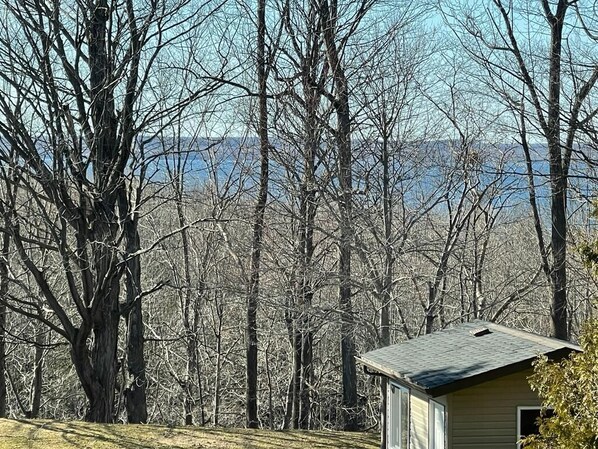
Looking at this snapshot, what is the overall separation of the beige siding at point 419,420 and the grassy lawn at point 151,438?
1.64m

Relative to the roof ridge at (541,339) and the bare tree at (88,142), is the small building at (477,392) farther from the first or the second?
the bare tree at (88,142)

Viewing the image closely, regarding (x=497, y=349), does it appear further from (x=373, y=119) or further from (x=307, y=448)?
(x=373, y=119)

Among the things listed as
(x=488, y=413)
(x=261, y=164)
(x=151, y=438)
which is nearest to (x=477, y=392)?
(x=488, y=413)

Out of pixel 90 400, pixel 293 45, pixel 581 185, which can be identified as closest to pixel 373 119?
pixel 293 45

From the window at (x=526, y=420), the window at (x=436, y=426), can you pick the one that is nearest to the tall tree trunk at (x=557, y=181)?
the window at (x=526, y=420)

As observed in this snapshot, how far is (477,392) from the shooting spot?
8766mm

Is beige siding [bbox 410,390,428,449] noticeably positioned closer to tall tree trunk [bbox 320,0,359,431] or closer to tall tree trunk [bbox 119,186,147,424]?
tall tree trunk [bbox 320,0,359,431]

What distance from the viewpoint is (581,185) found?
14938mm

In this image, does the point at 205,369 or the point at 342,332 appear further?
the point at 205,369

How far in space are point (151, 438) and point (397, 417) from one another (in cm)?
376

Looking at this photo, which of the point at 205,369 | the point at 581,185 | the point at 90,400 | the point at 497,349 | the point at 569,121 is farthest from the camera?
the point at 205,369

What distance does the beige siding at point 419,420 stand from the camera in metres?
9.45

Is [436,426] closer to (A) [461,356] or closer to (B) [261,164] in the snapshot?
(A) [461,356]

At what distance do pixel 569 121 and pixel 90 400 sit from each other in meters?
9.52
